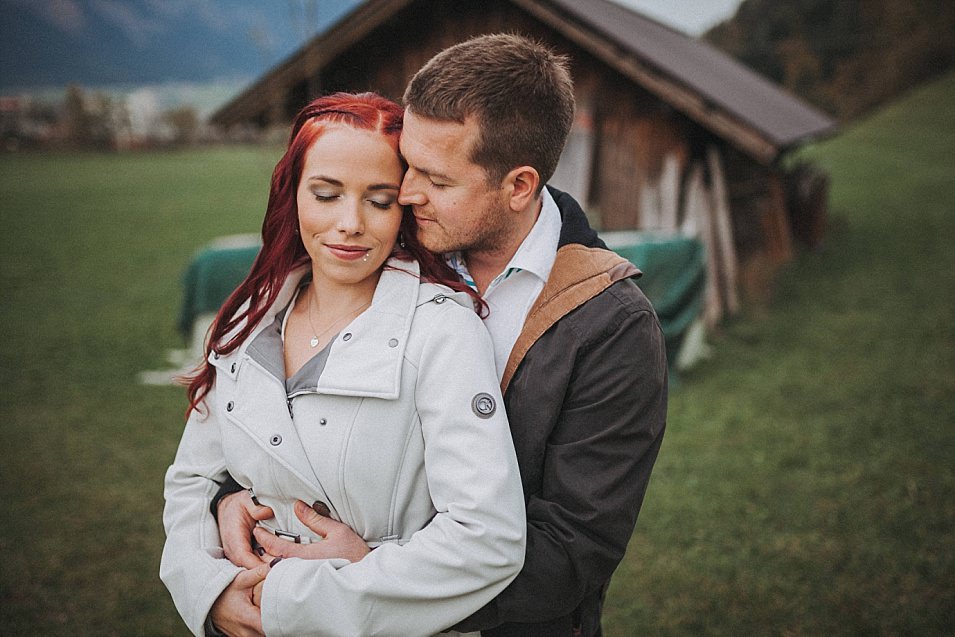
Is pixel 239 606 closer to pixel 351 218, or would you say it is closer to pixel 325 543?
pixel 325 543

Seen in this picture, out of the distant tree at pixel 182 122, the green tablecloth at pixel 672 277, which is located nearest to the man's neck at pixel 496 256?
the green tablecloth at pixel 672 277

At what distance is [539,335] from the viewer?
6.02 feet

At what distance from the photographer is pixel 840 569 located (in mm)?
4273

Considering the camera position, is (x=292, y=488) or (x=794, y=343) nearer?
(x=292, y=488)

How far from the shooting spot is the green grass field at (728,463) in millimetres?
4047

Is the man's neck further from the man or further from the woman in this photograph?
the woman

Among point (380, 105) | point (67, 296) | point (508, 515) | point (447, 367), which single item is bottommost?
point (67, 296)

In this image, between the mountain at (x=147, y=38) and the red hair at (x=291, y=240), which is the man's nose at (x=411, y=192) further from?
the mountain at (x=147, y=38)

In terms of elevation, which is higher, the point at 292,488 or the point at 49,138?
the point at 292,488

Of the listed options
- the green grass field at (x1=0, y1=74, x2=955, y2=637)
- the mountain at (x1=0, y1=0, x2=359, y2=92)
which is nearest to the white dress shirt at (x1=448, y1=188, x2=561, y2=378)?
the green grass field at (x1=0, y1=74, x2=955, y2=637)

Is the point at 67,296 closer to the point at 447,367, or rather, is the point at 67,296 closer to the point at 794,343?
the point at 794,343

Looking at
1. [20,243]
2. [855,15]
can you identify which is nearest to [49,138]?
[20,243]

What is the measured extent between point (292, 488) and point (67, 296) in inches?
451

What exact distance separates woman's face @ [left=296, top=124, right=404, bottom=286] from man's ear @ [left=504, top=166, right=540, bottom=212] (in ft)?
0.97
